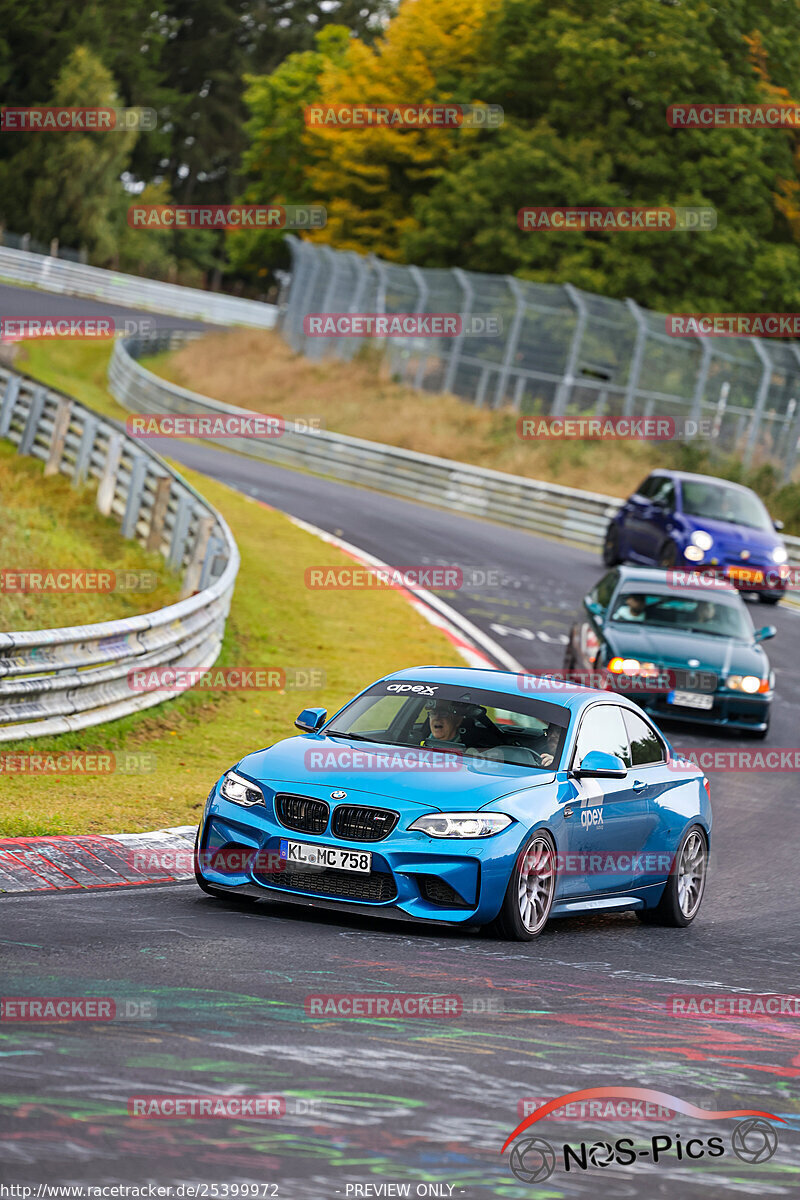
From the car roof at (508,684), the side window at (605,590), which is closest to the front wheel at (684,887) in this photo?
the car roof at (508,684)

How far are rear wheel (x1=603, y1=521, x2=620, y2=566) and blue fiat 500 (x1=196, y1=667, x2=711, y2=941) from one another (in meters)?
17.5

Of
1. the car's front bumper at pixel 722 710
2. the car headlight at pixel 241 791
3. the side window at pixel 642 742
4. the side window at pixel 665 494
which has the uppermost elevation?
the side window at pixel 665 494

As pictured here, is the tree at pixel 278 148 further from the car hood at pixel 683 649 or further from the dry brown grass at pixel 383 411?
the car hood at pixel 683 649

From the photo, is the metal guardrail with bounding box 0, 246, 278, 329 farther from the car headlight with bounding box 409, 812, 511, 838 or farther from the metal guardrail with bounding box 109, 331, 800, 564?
the car headlight with bounding box 409, 812, 511, 838

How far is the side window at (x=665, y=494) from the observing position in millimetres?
Result: 26812

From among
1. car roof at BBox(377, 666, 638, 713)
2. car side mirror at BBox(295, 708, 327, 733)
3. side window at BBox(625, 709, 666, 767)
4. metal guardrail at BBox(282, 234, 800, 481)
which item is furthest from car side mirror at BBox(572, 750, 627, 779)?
metal guardrail at BBox(282, 234, 800, 481)

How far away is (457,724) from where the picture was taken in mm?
9453

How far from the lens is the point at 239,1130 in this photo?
497cm

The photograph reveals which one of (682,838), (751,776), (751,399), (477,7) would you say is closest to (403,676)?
(682,838)

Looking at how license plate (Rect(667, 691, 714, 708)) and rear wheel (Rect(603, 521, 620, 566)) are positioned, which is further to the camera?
rear wheel (Rect(603, 521, 620, 566))

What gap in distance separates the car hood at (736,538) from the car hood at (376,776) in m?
17.6

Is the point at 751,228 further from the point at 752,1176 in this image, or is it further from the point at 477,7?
the point at 752,1176

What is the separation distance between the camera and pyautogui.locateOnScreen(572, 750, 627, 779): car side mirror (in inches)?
364

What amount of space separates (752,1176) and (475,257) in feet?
163
